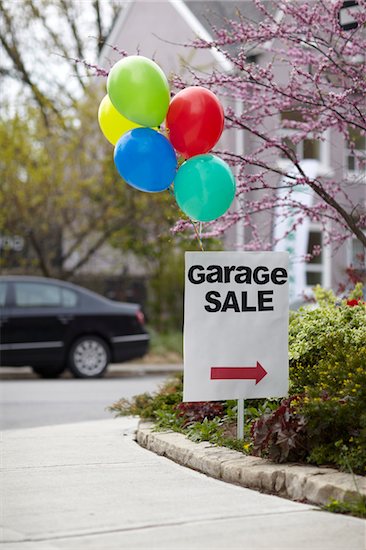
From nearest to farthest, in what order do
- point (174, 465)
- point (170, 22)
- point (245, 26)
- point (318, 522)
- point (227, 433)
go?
point (318, 522)
point (174, 465)
point (227, 433)
point (245, 26)
point (170, 22)

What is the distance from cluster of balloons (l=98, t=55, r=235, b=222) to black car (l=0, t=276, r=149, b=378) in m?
9.44


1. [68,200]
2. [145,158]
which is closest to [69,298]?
[68,200]

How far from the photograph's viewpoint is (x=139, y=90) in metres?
7.01

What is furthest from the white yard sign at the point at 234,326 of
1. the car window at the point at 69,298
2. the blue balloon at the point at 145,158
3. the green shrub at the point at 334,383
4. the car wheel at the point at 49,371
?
the car wheel at the point at 49,371

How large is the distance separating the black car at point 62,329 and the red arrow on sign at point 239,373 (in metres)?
9.70

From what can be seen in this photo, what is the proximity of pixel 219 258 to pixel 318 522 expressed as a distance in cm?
229

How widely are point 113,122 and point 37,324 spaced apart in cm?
914

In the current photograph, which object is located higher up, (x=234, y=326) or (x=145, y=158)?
(x=145, y=158)

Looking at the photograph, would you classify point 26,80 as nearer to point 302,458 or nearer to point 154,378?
point 154,378

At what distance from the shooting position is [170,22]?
2652 cm

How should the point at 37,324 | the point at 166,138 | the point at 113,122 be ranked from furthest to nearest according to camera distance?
the point at 37,324 → the point at 113,122 → the point at 166,138

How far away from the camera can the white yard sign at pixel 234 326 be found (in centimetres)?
693

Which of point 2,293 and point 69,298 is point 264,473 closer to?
point 2,293

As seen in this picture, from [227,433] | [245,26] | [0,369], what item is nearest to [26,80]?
[0,369]
